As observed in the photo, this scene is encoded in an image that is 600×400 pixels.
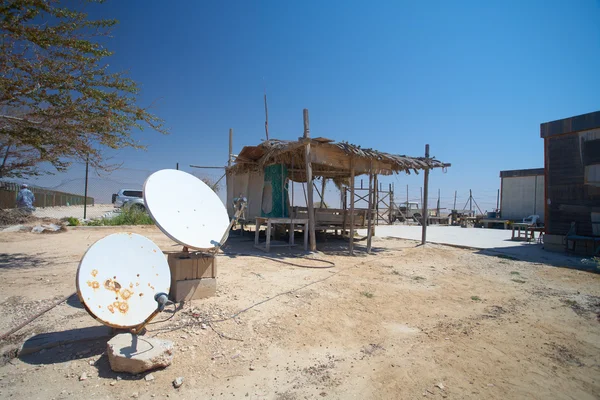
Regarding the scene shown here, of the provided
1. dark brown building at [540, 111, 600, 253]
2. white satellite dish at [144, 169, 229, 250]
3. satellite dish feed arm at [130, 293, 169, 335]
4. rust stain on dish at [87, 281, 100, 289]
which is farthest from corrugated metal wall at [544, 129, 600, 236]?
rust stain on dish at [87, 281, 100, 289]

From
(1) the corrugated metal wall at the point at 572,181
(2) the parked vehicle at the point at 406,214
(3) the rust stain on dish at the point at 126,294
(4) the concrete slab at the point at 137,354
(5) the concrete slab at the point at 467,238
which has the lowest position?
(4) the concrete slab at the point at 137,354

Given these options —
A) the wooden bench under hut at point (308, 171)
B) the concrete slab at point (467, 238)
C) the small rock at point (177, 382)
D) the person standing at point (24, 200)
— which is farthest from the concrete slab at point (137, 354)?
the person standing at point (24, 200)

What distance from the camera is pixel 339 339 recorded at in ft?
11.0

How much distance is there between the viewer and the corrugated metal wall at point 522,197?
20938 millimetres

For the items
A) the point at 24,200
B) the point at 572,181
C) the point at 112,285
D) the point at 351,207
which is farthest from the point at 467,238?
the point at 24,200

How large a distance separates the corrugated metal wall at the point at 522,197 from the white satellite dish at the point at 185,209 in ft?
74.6

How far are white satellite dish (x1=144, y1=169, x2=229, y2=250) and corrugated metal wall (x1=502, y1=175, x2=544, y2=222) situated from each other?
22729mm

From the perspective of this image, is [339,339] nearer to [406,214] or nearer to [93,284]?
[93,284]

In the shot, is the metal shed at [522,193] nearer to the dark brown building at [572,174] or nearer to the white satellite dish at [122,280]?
the dark brown building at [572,174]

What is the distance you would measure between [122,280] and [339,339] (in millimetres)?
2238

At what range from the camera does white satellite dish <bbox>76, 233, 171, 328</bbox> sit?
2.63 metres

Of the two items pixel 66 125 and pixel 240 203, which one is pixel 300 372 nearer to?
pixel 240 203

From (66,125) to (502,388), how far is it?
7432 mm

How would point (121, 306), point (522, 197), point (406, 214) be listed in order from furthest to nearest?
point (406, 214), point (522, 197), point (121, 306)
